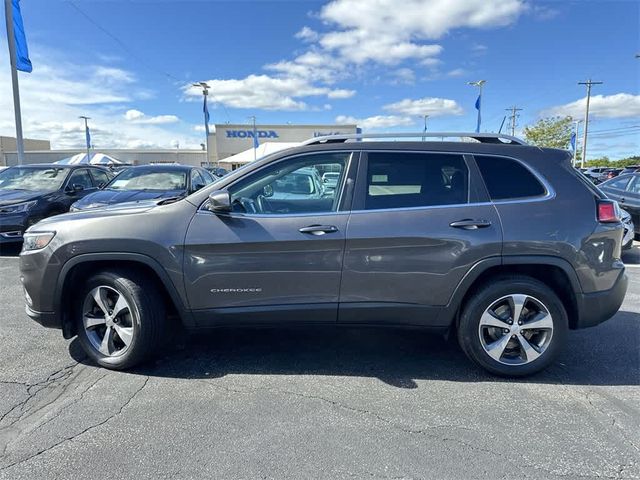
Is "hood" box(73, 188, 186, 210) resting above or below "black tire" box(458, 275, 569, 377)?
above

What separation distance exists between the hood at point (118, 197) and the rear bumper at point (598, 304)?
590 centimetres

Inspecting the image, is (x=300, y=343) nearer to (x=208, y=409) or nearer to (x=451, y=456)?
(x=208, y=409)

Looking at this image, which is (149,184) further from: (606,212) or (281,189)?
(606,212)

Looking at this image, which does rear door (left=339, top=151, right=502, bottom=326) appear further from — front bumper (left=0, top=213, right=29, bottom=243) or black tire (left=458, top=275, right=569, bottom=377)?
front bumper (left=0, top=213, right=29, bottom=243)

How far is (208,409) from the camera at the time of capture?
273 centimetres

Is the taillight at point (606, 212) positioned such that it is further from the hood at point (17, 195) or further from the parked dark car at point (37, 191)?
the hood at point (17, 195)

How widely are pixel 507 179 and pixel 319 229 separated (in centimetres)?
148

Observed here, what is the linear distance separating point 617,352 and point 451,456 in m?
2.29

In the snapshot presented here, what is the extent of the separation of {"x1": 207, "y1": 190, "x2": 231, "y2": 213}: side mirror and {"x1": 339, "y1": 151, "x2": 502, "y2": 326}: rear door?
2.94ft

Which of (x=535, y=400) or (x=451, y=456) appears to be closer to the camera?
(x=451, y=456)

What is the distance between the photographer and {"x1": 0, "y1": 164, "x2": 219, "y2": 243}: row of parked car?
7086 mm

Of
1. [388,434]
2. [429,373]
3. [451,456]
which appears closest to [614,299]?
[429,373]

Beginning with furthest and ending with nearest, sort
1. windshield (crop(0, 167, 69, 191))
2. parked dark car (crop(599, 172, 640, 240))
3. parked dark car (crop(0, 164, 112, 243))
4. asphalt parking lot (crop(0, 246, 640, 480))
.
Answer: parked dark car (crop(599, 172, 640, 240))
windshield (crop(0, 167, 69, 191))
parked dark car (crop(0, 164, 112, 243))
asphalt parking lot (crop(0, 246, 640, 480))

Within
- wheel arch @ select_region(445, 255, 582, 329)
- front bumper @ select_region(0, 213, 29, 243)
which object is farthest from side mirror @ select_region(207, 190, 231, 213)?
front bumper @ select_region(0, 213, 29, 243)
